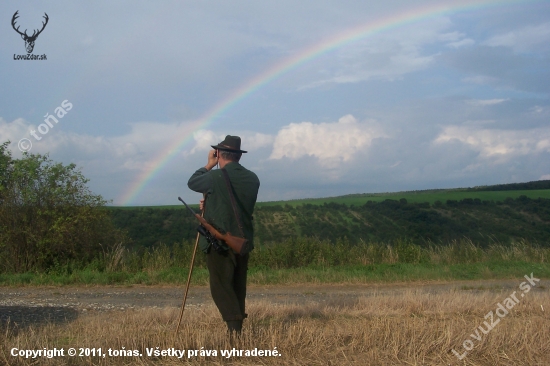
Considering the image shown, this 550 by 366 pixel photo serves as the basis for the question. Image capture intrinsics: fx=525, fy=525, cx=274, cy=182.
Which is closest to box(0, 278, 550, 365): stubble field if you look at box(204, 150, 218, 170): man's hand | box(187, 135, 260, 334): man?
box(187, 135, 260, 334): man

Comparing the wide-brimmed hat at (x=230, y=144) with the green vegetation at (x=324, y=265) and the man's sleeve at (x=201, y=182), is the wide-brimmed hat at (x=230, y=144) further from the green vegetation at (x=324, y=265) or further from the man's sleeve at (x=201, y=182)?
the green vegetation at (x=324, y=265)

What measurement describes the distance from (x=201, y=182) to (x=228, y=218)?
0.51 m

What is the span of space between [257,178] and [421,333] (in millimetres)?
2474

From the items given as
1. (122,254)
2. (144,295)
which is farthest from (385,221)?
(144,295)

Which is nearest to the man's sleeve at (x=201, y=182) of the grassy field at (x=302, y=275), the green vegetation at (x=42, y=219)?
the grassy field at (x=302, y=275)

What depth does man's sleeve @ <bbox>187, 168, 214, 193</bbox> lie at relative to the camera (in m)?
5.73

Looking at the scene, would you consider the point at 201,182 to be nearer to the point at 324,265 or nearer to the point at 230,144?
the point at 230,144

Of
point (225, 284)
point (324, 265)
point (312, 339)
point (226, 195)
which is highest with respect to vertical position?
point (226, 195)

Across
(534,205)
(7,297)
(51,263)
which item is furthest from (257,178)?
(534,205)

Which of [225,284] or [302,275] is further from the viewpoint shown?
[302,275]

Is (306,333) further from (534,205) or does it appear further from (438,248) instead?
(534,205)

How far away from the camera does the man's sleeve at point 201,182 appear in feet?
18.8

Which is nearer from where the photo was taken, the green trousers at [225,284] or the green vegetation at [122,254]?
the green trousers at [225,284]

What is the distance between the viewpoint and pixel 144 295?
11.7 meters
